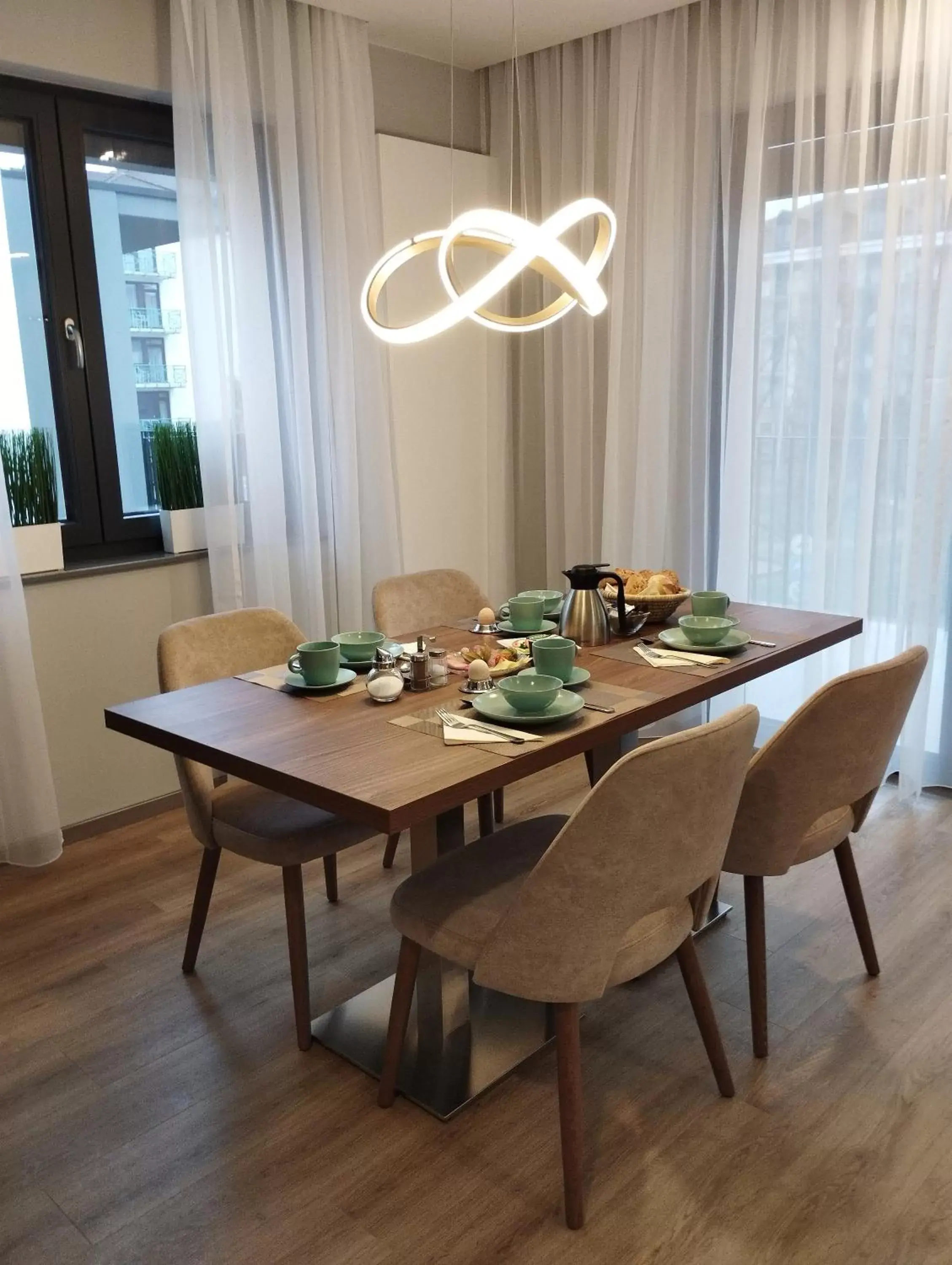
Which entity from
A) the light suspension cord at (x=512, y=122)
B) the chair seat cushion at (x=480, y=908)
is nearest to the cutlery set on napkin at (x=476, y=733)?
the chair seat cushion at (x=480, y=908)

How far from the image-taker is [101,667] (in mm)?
3293

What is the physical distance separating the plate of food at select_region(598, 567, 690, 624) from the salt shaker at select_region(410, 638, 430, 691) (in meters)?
0.60

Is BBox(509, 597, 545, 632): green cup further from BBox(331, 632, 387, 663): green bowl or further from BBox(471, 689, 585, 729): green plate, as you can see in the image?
BBox(471, 689, 585, 729): green plate

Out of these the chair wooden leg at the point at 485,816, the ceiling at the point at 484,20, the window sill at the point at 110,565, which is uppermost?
the ceiling at the point at 484,20

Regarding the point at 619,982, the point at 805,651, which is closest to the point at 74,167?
the point at 805,651

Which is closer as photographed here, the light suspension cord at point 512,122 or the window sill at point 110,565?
the window sill at point 110,565

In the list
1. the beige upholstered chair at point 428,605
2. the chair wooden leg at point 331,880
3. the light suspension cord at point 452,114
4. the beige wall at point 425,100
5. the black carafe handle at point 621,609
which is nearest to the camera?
the black carafe handle at point 621,609

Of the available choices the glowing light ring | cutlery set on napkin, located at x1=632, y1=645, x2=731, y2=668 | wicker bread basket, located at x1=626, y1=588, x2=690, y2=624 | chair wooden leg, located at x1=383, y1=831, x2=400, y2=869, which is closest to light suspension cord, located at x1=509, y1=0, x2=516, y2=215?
the glowing light ring

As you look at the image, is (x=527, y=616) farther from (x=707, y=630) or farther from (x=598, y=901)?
(x=598, y=901)

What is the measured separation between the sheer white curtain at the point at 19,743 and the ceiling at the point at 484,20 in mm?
2014

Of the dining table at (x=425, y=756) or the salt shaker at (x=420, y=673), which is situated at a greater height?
the salt shaker at (x=420, y=673)

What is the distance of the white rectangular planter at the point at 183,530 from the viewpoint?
135 inches

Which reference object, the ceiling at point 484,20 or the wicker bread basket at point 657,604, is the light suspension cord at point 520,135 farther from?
the wicker bread basket at point 657,604

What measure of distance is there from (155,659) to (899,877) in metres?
2.34
